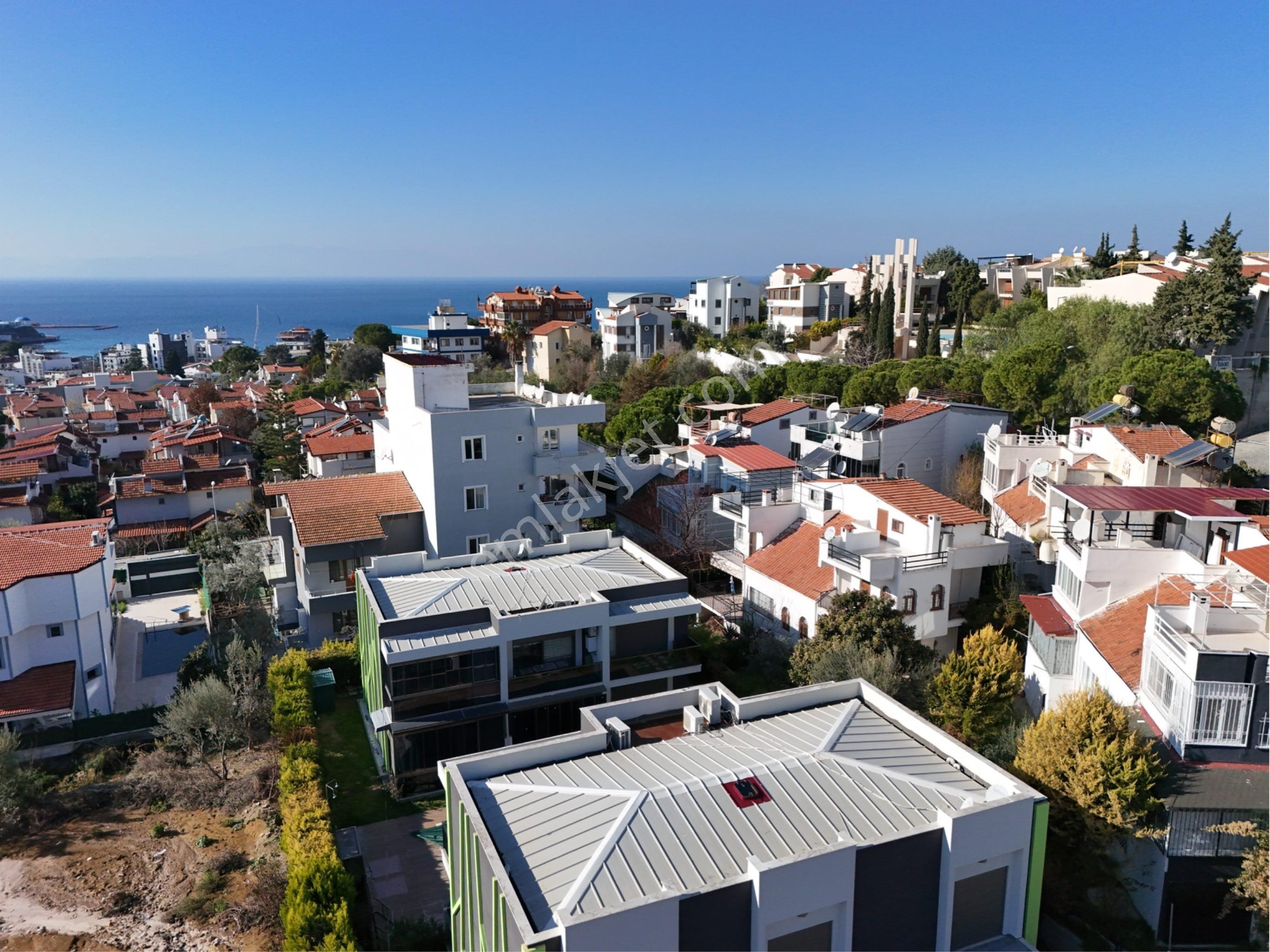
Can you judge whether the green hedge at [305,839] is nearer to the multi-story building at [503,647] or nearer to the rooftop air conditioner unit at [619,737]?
the multi-story building at [503,647]

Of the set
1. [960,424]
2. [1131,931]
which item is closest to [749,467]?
[960,424]

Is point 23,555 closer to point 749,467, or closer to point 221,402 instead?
point 749,467

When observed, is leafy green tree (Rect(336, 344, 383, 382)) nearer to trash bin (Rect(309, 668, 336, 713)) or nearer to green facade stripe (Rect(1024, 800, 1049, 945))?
trash bin (Rect(309, 668, 336, 713))

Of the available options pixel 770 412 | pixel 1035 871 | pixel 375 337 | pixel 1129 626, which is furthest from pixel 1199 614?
pixel 375 337

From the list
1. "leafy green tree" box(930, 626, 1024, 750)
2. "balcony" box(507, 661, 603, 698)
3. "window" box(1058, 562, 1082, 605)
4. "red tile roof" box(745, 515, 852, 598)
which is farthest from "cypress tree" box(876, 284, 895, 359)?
"balcony" box(507, 661, 603, 698)

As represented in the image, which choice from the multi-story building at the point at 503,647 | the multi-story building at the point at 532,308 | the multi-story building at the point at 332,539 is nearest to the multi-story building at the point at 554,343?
the multi-story building at the point at 532,308

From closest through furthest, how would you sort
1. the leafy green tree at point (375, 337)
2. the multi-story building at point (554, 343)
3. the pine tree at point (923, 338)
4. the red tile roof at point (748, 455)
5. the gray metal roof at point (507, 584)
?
the gray metal roof at point (507, 584)
the red tile roof at point (748, 455)
the pine tree at point (923, 338)
the multi-story building at point (554, 343)
the leafy green tree at point (375, 337)

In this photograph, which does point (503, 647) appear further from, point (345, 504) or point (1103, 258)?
point (1103, 258)

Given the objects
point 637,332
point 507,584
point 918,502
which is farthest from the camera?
point 637,332
